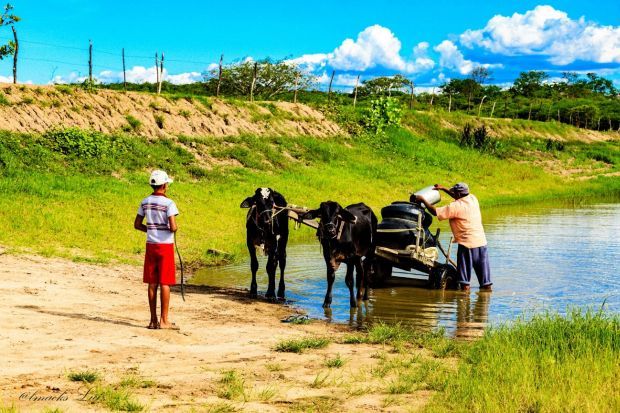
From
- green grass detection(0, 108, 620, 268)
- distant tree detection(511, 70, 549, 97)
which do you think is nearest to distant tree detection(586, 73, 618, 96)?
distant tree detection(511, 70, 549, 97)

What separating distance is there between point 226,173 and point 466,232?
17152 millimetres

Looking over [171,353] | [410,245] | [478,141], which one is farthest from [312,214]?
[478,141]

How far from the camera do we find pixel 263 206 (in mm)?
13773

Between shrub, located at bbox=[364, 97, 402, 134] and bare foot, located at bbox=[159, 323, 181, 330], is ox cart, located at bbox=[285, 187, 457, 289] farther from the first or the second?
shrub, located at bbox=[364, 97, 402, 134]

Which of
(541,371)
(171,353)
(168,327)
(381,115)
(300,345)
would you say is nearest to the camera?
(541,371)

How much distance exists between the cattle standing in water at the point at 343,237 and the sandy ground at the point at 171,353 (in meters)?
1.16

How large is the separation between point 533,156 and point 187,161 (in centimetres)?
3301

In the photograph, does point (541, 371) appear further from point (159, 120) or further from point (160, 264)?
point (159, 120)

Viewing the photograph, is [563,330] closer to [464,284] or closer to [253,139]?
[464,284]

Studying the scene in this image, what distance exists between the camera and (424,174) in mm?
40844

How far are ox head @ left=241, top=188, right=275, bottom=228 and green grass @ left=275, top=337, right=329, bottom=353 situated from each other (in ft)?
13.7

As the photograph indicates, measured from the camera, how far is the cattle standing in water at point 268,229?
13789mm

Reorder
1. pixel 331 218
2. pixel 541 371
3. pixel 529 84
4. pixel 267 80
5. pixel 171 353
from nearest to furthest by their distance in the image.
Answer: pixel 541 371 → pixel 171 353 → pixel 331 218 → pixel 267 80 → pixel 529 84

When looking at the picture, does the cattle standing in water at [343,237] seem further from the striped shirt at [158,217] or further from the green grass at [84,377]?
the green grass at [84,377]
